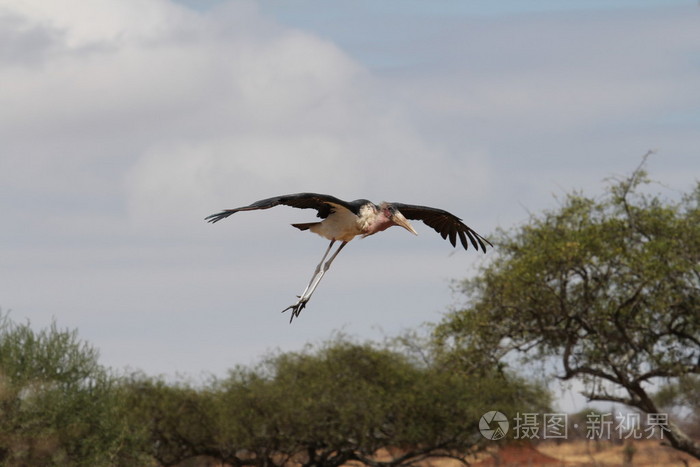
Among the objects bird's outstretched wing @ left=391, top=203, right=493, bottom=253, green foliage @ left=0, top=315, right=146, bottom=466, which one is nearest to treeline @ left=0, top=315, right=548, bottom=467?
green foliage @ left=0, top=315, right=146, bottom=466

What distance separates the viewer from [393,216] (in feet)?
43.5

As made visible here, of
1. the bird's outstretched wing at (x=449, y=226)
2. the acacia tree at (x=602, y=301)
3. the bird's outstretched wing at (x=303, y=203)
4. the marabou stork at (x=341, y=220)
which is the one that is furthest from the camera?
the acacia tree at (x=602, y=301)

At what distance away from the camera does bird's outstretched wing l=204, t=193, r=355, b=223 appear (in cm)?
1051

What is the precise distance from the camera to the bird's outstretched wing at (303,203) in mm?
10508

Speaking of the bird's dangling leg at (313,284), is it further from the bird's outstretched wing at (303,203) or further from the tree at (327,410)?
the tree at (327,410)

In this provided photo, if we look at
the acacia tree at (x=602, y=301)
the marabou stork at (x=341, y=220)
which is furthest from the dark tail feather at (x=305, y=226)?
the acacia tree at (x=602, y=301)

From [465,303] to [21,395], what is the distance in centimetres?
1191

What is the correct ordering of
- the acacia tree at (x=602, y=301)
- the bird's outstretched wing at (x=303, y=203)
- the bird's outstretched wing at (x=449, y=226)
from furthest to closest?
1. the acacia tree at (x=602, y=301)
2. the bird's outstretched wing at (x=449, y=226)
3. the bird's outstretched wing at (x=303, y=203)

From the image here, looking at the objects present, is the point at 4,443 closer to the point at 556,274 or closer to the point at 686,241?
the point at 556,274

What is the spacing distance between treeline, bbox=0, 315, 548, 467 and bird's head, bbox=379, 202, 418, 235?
735 inches

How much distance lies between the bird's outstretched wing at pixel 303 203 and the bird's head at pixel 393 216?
49 cm

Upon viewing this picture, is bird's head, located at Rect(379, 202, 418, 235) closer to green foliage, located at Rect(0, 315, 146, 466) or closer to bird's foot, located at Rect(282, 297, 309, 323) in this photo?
bird's foot, located at Rect(282, 297, 309, 323)

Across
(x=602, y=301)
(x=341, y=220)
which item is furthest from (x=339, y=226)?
(x=602, y=301)

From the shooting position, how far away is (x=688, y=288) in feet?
101
